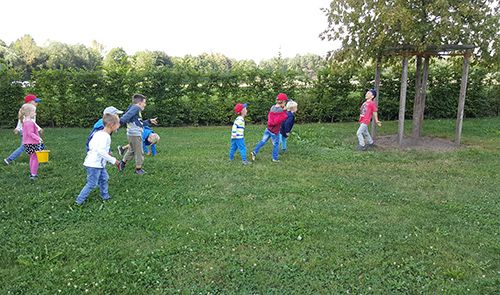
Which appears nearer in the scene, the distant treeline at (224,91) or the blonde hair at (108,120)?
the blonde hair at (108,120)

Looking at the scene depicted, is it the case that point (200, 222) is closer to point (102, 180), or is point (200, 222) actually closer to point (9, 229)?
point (102, 180)

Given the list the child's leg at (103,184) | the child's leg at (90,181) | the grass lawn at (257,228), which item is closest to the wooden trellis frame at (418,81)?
the grass lawn at (257,228)

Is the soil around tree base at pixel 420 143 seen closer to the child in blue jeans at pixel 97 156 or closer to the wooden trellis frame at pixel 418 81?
the wooden trellis frame at pixel 418 81

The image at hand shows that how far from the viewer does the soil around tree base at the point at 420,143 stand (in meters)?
9.87

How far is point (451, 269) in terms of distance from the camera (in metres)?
3.79

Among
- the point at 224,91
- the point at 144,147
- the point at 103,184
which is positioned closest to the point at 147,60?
the point at 224,91

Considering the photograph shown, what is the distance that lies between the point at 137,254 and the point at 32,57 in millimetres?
64677

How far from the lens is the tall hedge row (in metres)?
13.8

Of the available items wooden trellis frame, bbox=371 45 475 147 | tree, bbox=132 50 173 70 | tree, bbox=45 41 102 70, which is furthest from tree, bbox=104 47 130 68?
wooden trellis frame, bbox=371 45 475 147

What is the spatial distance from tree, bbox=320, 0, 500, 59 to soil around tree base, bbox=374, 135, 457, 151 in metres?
2.64

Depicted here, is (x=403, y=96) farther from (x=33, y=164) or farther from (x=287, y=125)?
(x=33, y=164)

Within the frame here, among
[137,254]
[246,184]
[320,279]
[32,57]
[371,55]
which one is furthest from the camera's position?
[32,57]

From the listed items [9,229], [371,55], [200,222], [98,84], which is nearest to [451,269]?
[200,222]

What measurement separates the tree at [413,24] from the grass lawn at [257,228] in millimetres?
3255
